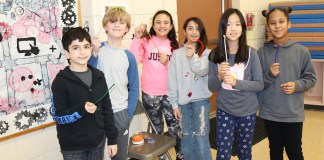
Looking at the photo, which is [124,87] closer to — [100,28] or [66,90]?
[66,90]

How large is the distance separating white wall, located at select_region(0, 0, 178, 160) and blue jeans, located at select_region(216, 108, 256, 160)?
113 centimetres

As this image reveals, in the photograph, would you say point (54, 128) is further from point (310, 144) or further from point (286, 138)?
point (310, 144)

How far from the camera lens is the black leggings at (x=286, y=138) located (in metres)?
1.97

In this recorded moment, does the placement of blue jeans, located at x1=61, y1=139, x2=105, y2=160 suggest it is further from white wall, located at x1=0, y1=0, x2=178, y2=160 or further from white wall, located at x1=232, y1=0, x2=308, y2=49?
white wall, located at x1=232, y1=0, x2=308, y2=49

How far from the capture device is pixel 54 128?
2264 millimetres

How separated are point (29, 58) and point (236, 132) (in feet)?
4.59

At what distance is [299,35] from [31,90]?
3.40 meters

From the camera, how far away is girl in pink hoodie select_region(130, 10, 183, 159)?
2342mm

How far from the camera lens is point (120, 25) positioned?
6.35 ft

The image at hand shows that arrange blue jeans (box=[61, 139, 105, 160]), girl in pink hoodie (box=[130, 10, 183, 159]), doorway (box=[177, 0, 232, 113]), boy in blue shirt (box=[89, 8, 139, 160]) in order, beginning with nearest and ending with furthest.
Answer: blue jeans (box=[61, 139, 105, 160]) → boy in blue shirt (box=[89, 8, 139, 160]) → girl in pink hoodie (box=[130, 10, 183, 159]) → doorway (box=[177, 0, 232, 113])

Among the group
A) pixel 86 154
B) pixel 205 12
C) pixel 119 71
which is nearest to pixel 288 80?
pixel 119 71

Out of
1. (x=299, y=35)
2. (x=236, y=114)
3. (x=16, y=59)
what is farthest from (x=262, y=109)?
(x=299, y=35)

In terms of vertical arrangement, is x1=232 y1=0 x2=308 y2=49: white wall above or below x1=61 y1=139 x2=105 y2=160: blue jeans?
above

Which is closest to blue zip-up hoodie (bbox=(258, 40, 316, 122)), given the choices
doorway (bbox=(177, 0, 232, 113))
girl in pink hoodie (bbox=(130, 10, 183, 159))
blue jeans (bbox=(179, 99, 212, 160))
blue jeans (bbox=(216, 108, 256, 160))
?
blue jeans (bbox=(216, 108, 256, 160))
